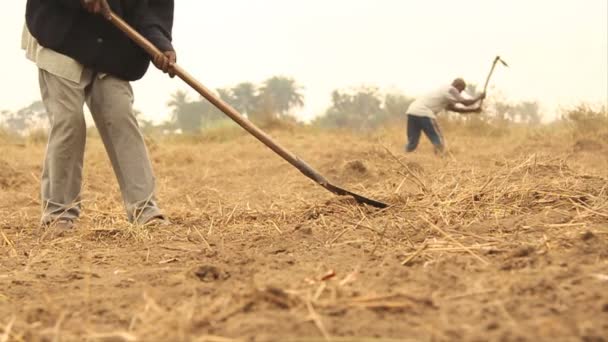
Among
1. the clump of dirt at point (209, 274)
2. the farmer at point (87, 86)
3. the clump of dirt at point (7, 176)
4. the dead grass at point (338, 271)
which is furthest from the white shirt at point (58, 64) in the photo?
the clump of dirt at point (7, 176)

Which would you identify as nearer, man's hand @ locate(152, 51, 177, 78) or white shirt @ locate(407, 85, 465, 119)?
man's hand @ locate(152, 51, 177, 78)

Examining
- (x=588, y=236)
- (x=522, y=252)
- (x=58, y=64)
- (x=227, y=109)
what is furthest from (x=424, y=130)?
(x=522, y=252)

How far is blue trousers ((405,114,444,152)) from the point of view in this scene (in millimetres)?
9344

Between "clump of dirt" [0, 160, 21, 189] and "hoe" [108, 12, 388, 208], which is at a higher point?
"hoe" [108, 12, 388, 208]

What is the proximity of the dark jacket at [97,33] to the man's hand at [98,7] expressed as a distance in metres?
0.11

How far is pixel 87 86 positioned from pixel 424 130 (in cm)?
682

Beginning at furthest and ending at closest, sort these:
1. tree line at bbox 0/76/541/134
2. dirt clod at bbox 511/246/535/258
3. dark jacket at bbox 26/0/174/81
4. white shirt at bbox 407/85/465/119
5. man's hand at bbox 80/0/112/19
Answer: tree line at bbox 0/76/541/134
white shirt at bbox 407/85/465/119
dark jacket at bbox 26/0/174/81
man's hand at bbox 80/0/112/19
dirt clod at bbox 511/246/535/258

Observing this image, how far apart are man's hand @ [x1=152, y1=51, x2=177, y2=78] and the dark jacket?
0.14ft

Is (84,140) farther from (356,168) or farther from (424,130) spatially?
(424,130)

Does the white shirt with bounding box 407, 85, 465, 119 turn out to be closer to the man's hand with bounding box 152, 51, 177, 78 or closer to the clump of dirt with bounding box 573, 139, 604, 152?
the clump of dirt with bounding box 573, 139, 604, 152

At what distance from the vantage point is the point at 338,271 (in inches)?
73.6

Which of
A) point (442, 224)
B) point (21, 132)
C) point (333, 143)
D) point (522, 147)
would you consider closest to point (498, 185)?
point (442, 224)

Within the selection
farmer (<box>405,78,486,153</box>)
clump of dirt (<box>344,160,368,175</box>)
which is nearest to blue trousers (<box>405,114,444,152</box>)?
farmer (<box>405,78,486,153</box>)

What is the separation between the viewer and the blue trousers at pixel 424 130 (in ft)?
30.7
